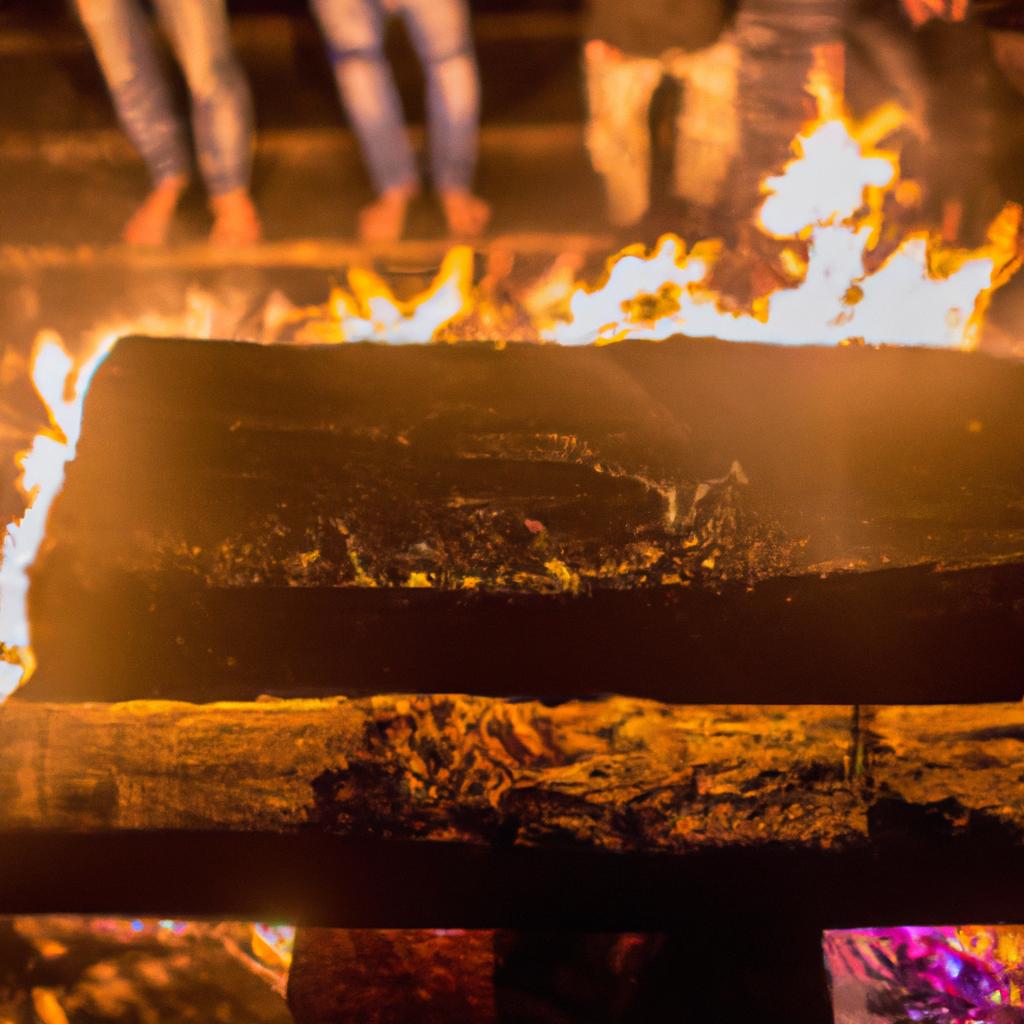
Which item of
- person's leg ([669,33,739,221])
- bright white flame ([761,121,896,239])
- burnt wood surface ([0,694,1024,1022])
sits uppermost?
person's leg ([669,33,739,221])

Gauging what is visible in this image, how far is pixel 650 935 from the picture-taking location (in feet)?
4.18

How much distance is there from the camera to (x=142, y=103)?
10.6ft

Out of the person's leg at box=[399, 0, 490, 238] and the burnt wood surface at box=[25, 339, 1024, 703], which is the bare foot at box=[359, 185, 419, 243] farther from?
the burnt wood surface at box=[25, 339, 1024, 703]

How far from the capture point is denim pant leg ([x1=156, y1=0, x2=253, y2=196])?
310 cm

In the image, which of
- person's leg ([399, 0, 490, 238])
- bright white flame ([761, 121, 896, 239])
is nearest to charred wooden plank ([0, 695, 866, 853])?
bright white flame ([761, 121, 896, 239])

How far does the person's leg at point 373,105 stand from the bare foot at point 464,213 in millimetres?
188

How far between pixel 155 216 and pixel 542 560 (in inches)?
117

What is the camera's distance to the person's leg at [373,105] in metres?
3.08

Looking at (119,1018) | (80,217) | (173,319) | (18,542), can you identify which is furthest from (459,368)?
(80,217)

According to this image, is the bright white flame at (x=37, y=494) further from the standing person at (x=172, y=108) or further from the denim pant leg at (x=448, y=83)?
the denim pant leg at (x=448, y=83)

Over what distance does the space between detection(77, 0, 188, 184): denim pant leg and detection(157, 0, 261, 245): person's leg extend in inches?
4.8

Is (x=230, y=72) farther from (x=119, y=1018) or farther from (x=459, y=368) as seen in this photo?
(x=119, y=1018)

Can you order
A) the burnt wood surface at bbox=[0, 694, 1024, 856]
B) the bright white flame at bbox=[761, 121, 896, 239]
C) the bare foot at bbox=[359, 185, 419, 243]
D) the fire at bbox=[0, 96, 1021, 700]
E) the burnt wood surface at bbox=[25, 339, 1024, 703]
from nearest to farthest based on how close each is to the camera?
the burnt wood surface at bbox=[0, 694, 1024, 856] < the burnt wood surface at bbox=[25, 339, 1024, 703] < the fire at bbox=[0, 96, 1021, 700] < the bright white flame at bbox=[761, 121, 896, 239] < the bare foot at bbox=[359, 185, 419, 243]

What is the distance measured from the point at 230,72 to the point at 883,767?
352 cm
